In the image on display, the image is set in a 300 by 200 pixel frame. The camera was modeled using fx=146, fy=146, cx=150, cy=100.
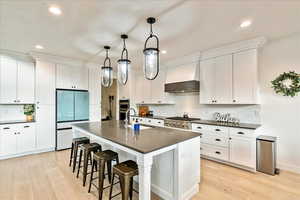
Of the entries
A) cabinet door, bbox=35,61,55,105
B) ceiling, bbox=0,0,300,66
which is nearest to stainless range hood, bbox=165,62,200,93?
ceiling, bbox=0,0,300,66

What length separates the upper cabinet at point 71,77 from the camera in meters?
4.32

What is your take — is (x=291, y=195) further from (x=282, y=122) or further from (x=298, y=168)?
(x=282, y=122)

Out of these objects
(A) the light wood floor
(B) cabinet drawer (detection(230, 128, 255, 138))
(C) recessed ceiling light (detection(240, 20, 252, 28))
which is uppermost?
(C) recessed ceiling light (detection(240, 20, 252, 28))

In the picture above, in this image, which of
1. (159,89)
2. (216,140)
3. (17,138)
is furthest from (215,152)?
(17,138)

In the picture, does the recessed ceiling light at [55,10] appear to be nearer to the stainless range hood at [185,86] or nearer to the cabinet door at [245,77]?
the stainless range hood at [185,86]

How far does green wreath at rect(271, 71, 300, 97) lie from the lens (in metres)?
2.76

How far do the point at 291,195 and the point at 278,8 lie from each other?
2678mm

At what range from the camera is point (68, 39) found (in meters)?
3.03

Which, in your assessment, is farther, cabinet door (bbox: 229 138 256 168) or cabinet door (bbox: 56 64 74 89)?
cabinet door (bbox: 56 64 74 89)

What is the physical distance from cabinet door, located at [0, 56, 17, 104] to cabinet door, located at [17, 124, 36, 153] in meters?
0.76

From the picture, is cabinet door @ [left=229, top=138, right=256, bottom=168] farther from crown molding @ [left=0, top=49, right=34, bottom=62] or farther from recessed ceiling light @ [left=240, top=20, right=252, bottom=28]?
crown molding @ [left=0, top=49, right=34, bottom=62]

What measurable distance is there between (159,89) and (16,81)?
4.04 m

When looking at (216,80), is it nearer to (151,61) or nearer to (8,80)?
(151,61)

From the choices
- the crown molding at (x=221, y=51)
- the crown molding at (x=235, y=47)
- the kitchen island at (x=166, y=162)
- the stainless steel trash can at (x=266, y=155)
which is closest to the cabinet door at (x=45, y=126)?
the kitchen island at (x=166, y=162)
